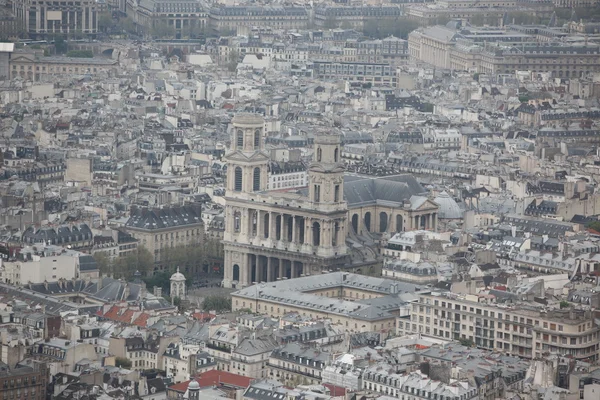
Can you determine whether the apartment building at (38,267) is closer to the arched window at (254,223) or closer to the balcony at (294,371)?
the arched window at (254,223)

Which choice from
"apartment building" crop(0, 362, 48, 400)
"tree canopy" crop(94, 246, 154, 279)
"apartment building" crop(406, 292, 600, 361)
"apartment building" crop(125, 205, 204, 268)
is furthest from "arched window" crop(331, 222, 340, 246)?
"apartment building" crop(0, 362, 48, 400)

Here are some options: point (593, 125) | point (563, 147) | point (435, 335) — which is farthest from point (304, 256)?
point (593, 125)

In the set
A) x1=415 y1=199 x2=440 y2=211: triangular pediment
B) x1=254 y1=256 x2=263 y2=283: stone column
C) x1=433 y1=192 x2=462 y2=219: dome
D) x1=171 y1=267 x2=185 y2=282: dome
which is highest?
x1=415 y1=199 x2=440 y2=211: triangular pediment

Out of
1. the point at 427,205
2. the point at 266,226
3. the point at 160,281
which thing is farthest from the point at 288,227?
the point at 160,281

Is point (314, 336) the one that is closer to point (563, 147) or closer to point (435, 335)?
point (435, 335)

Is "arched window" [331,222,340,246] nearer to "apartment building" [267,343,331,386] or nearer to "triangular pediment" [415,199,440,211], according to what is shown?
"triangular pediment" [415,199,440,211]
